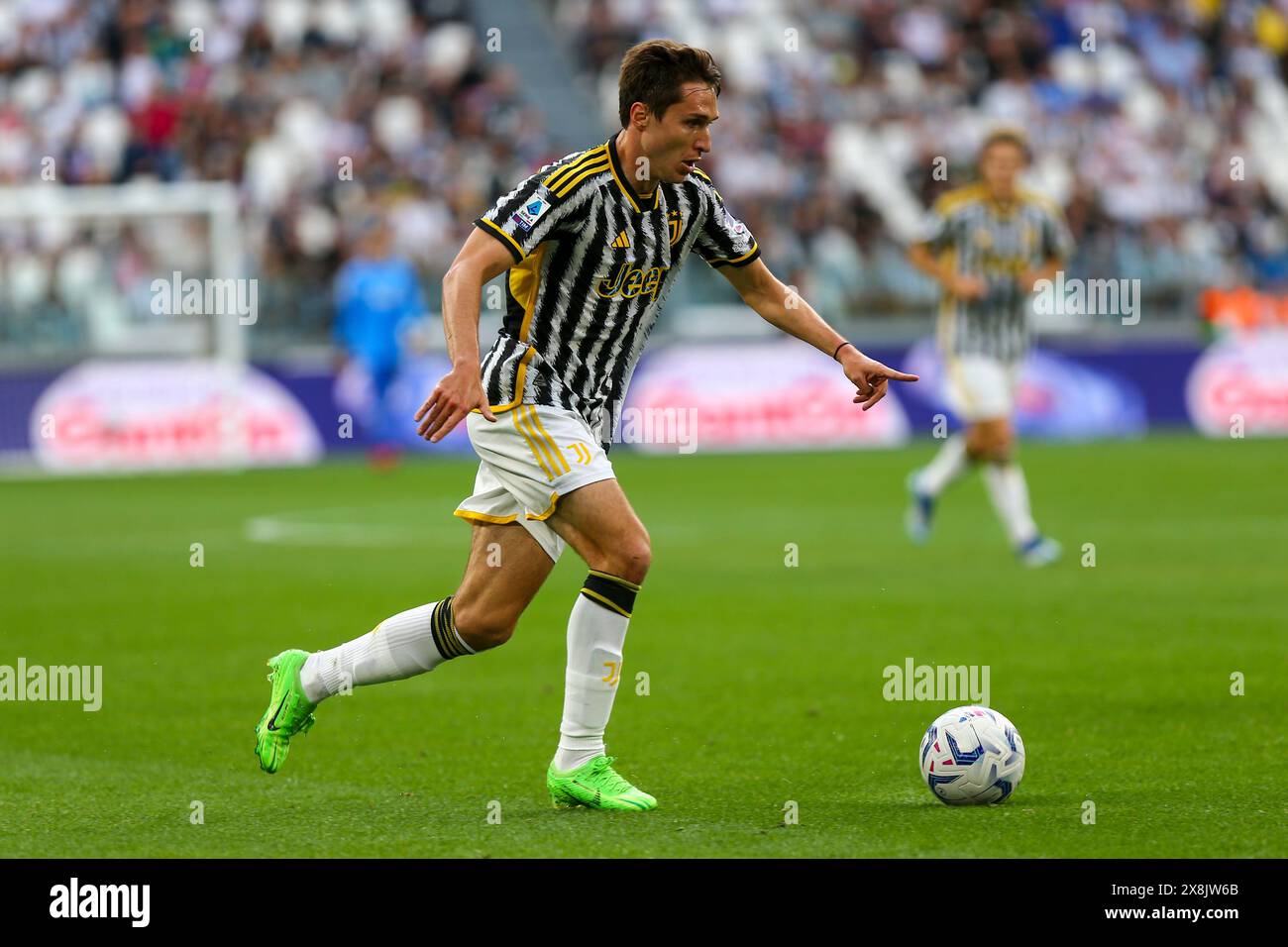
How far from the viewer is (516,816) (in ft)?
19.7

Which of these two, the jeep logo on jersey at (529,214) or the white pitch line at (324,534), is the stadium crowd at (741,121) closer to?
the white pitch line at (324,534)

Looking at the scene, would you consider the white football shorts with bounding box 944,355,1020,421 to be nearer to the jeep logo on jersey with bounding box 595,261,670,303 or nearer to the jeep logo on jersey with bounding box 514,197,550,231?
the jeep logo on jersey with bounding box 595,261,670,303

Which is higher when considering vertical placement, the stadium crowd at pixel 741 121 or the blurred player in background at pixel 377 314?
the stadium crowd at pixel 741 121

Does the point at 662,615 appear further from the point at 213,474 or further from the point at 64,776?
the point at 213,474

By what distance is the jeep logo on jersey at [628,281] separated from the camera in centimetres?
625

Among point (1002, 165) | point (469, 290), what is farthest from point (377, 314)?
point (469, 290)

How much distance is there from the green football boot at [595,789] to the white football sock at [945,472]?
26.0 feet

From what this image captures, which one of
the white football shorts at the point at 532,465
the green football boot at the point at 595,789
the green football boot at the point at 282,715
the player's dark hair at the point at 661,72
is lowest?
the green football boot at the point at 595,789

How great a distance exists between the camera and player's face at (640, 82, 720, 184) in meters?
6.03

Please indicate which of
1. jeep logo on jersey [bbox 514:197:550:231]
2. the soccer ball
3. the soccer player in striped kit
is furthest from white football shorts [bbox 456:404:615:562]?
the soccer ball

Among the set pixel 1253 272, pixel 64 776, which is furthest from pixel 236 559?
pixel 1253 272

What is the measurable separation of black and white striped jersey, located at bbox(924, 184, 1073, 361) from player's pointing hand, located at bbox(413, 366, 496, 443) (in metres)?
8.50

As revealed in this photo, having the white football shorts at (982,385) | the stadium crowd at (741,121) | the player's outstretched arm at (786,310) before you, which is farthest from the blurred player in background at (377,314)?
the player's outstretched arm at (786,310)

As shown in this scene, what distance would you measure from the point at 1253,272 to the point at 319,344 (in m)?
12.4
